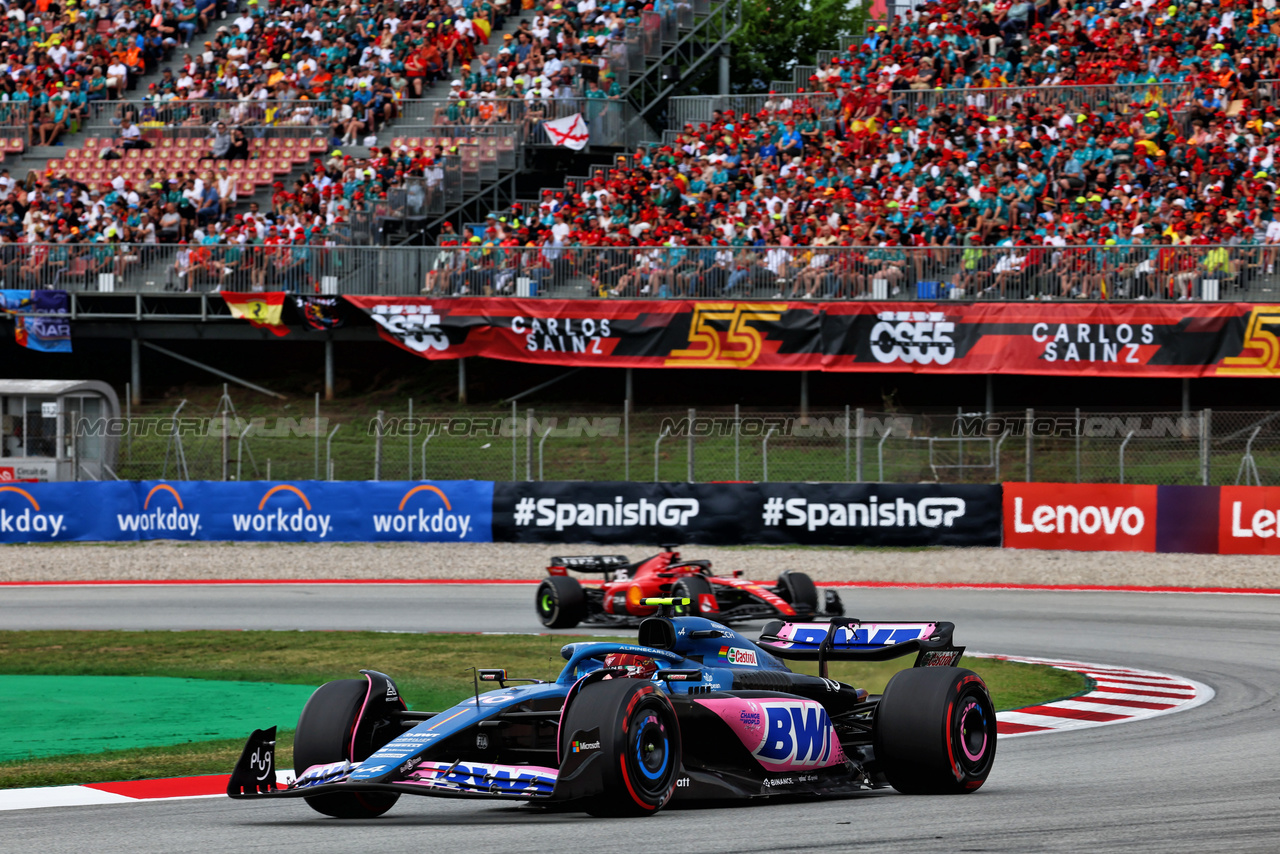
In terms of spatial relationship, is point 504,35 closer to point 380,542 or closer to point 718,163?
point 718,163

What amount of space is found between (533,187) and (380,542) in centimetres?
1299

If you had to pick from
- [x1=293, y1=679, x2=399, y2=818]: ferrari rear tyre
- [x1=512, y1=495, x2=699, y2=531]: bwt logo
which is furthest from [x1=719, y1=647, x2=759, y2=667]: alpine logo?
[x1=512, y1=495, x2=699, y2=531]: bwt logo

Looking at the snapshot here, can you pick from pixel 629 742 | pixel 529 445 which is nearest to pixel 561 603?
pixel 529 445

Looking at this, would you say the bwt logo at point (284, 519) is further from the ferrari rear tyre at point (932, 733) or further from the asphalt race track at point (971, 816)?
the ferrari rear tyre at point (932, 733)

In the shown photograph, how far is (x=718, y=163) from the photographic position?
31125 millimetres

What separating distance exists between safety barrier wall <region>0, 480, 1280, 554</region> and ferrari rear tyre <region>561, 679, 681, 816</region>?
53.8 feet

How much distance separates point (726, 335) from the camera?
27609mm

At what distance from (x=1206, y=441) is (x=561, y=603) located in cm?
967

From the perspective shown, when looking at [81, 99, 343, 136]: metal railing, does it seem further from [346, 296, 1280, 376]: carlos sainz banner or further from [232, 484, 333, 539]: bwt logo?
[232, 484, 333, 539]: bwt logo

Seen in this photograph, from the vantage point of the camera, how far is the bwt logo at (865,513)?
23281 millimetres

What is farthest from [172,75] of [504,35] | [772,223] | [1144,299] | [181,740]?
[181,740]

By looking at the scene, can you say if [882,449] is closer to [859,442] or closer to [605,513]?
[859,442]

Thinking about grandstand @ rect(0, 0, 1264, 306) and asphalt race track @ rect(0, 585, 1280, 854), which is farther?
grandstand @ rect(0, 0, 1264, 306)

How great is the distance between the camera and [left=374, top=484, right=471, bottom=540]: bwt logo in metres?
24.7
